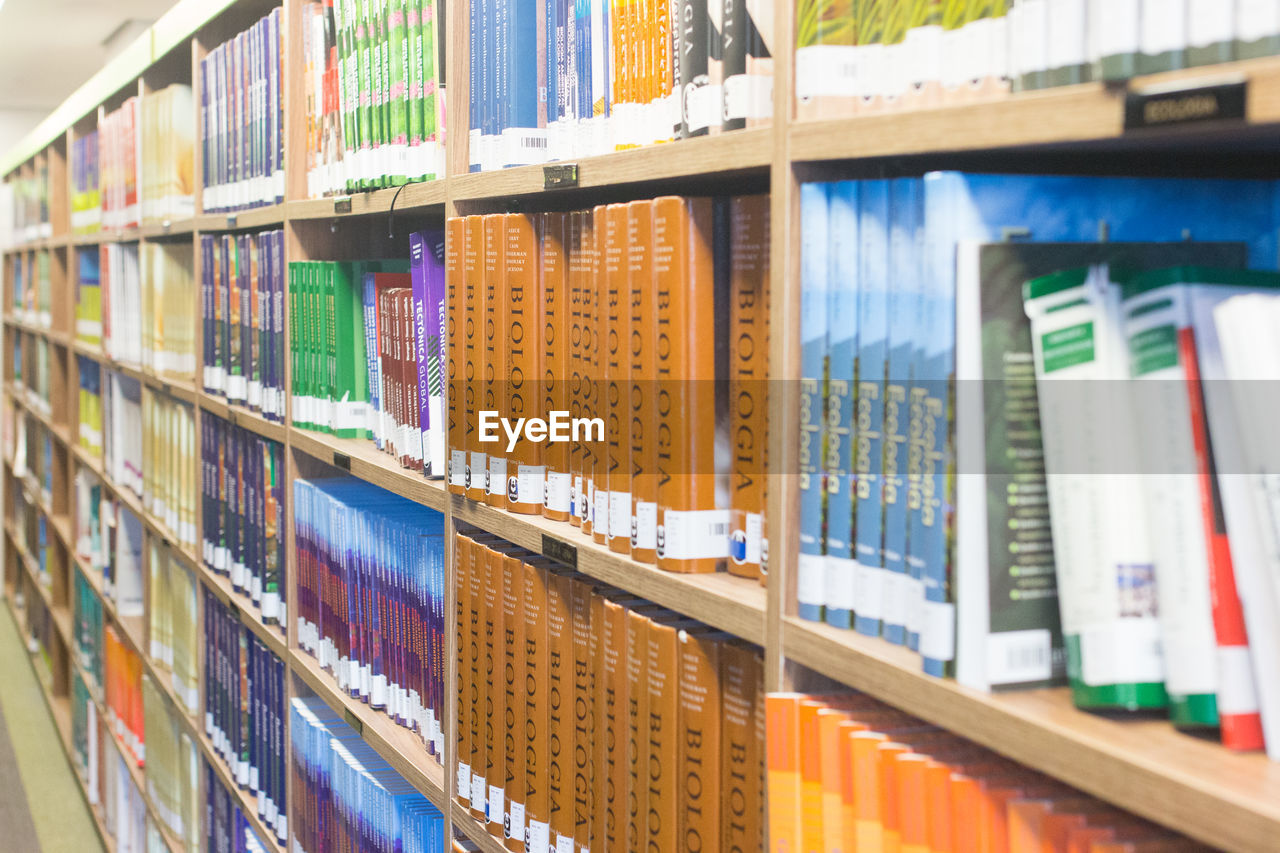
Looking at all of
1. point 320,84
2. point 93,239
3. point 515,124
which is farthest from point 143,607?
point 515,124

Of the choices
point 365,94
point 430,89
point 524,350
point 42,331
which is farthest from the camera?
point 42,331

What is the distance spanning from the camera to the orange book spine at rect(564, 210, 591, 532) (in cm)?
124

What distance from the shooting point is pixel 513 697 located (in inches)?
55.4

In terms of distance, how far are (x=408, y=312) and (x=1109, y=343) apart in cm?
122

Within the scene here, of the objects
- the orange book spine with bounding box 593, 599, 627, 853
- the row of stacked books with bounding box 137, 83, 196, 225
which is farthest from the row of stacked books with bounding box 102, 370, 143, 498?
the orange book spine with bounding box 593, 599, 627, 853

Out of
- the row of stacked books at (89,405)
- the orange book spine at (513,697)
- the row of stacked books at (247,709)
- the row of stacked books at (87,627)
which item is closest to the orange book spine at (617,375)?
→ the orange book spine at (513,697)

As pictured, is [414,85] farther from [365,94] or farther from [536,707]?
[536,707]

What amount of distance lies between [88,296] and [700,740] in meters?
3.92

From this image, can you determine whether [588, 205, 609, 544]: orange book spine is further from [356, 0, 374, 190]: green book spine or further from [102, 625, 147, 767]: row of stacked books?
[102, 625, 147, 767]: row of stacked books

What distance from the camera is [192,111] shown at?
2.93 metres

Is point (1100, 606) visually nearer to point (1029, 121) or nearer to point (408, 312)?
point (1029, 121)

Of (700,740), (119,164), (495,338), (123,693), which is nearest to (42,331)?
(119,164)

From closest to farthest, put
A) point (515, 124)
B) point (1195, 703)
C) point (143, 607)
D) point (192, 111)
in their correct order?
point (1195, 703), point (515, 124), point (192, 111), point (143, 607)

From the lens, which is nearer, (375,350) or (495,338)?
(495,338)
